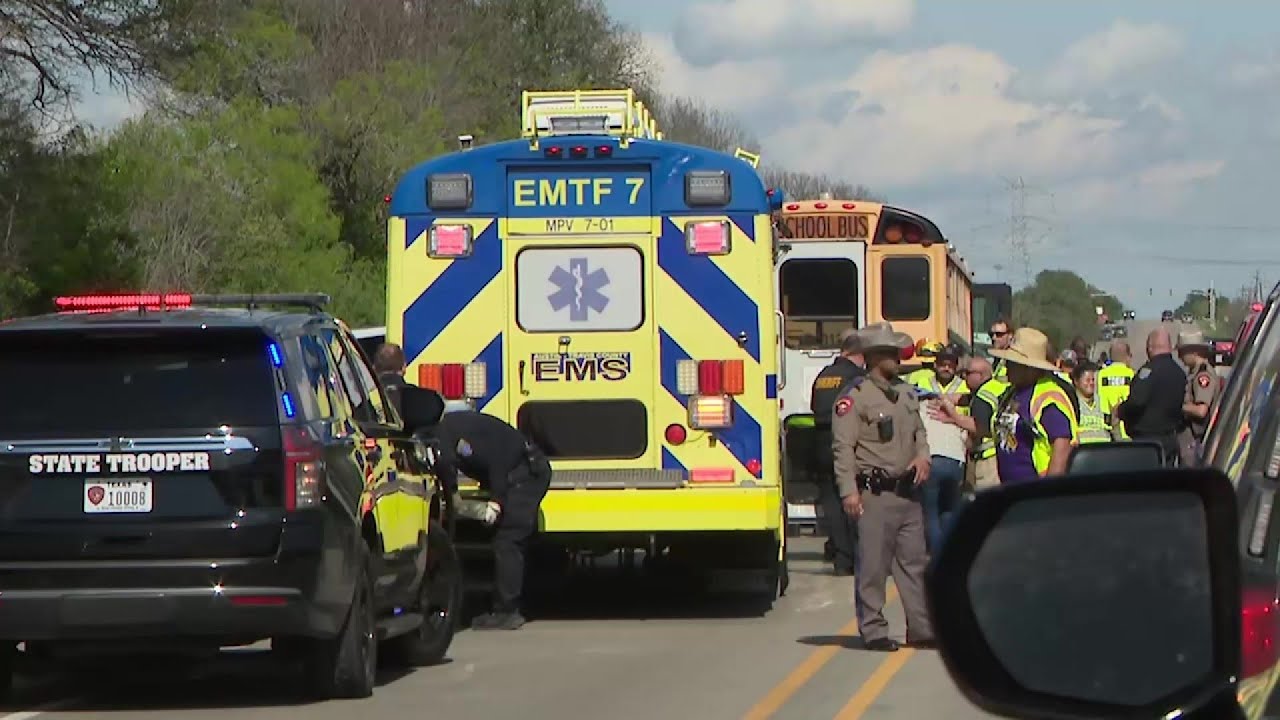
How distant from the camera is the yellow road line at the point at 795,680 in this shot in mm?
9938

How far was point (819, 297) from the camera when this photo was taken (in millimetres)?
22828

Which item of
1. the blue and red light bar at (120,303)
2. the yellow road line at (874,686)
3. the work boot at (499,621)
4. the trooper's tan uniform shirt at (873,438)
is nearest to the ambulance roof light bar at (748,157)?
the trooper's tan uniform shirt at (873,438)

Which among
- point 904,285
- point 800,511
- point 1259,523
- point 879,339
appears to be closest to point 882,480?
point 879,339

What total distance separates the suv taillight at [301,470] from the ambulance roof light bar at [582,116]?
4690 mm

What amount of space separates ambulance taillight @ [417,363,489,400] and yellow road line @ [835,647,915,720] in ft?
10.5

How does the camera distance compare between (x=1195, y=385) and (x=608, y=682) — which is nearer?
(x=608, y=682)

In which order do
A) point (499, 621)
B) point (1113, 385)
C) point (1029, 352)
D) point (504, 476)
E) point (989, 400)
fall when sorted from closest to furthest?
point (1029, 352) < point (504, 476) < point (499, 621) < point (989, 400) < point (1113, 385)

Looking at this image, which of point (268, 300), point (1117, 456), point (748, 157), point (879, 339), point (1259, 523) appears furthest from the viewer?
point (748, 157)

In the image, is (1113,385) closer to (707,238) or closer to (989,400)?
(989,400)

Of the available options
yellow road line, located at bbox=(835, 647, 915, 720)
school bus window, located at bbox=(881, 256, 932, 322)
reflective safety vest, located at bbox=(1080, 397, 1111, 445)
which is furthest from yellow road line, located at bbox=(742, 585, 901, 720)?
school bus window, located at bbox=(881, 256, 932, 322)

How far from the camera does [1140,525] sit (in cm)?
240

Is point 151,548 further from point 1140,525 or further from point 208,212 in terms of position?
point 208,212

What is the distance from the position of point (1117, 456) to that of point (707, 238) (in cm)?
864

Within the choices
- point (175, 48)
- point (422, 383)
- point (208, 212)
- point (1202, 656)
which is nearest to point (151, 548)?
point (422, 383)
